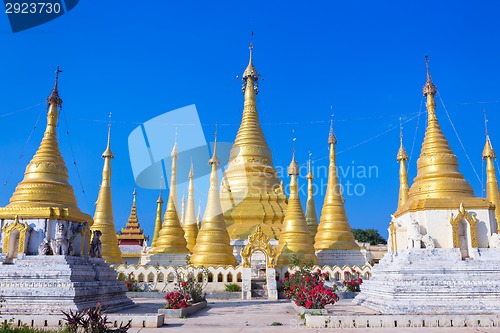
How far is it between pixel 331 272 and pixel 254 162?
553 inches

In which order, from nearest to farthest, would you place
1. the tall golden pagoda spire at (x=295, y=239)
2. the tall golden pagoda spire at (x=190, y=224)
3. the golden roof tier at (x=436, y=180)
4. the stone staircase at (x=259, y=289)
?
the golden roof tier at (x=436, y=180)
the stone staircase at (x=259, y=289)
the tall golden pagoda spire at (x=295, y=239)
the tall golden pagoda spire at (x=190, y=224)

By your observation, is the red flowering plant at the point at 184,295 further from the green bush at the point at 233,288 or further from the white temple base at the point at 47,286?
the white temple base at the point at 47,286

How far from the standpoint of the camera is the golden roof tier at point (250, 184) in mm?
38438

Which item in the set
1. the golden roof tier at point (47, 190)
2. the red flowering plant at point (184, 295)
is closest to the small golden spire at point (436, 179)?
the red flowering plant at point (184, 295)

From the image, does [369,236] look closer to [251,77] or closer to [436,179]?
[251,77]

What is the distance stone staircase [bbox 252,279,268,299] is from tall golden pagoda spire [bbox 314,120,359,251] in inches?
332

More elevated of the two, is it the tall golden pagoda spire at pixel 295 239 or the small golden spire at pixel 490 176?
the small golden spire at pixel 490 176

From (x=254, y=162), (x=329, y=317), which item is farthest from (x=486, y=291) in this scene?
(x=254, y=162)

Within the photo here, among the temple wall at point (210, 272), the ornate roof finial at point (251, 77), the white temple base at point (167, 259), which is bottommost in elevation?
the temple wall at point (210, 272)

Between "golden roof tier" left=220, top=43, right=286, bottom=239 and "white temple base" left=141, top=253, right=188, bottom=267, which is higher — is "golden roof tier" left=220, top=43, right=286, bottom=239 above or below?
above

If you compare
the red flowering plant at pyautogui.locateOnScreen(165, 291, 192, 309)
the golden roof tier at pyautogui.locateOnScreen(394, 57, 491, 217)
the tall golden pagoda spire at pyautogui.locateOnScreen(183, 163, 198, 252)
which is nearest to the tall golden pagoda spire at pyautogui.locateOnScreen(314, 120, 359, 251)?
the tall golden pagoda spire at pyautogui.locateOnScreen(183, 163, 198, 252)

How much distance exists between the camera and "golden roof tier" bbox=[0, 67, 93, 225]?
18.1 metres

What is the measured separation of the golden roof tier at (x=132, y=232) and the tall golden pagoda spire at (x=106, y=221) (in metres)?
21.9

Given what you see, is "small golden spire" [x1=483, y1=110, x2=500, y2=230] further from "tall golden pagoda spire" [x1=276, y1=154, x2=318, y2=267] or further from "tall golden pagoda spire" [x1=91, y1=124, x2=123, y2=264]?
"tall golden pagoda spire" [x1=91, y1=124, x2=123, y2=264]
